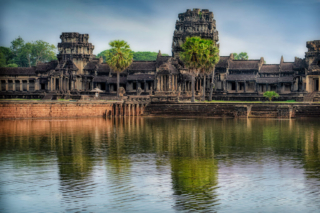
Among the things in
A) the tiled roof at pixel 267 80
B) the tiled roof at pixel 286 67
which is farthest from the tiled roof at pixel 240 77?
the tiled roof at pixel 286 67

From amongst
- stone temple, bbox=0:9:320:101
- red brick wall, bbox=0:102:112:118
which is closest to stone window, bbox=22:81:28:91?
stone temple, bbox=0:9:320:101

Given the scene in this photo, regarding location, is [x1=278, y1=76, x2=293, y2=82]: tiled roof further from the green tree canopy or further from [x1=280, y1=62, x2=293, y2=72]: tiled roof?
the green tree canopy

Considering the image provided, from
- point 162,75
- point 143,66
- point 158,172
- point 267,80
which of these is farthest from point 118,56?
point 158,172

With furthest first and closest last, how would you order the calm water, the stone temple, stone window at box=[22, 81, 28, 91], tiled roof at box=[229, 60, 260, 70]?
stone window at box=[22, 81, 28, 91], tiled roof at box=[229, 60, 260, 70], the stone temple, the calm water

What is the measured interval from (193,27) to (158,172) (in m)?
96.4

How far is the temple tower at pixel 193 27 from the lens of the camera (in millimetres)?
122188

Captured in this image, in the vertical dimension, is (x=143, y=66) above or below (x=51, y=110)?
above

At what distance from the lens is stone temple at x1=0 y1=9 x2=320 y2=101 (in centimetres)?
10838

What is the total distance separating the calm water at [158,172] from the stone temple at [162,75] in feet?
183

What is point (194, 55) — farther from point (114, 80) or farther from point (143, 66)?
point (114, 80)

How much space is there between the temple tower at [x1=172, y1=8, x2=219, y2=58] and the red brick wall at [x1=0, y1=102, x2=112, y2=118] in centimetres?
4236

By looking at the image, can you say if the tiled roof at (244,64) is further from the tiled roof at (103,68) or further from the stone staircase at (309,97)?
the tiled roof at (103,68)

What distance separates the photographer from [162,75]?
10538cm

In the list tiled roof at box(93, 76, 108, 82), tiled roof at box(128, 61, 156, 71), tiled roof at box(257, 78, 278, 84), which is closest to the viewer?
tiled roof at box(257, 78, 278, 84)
